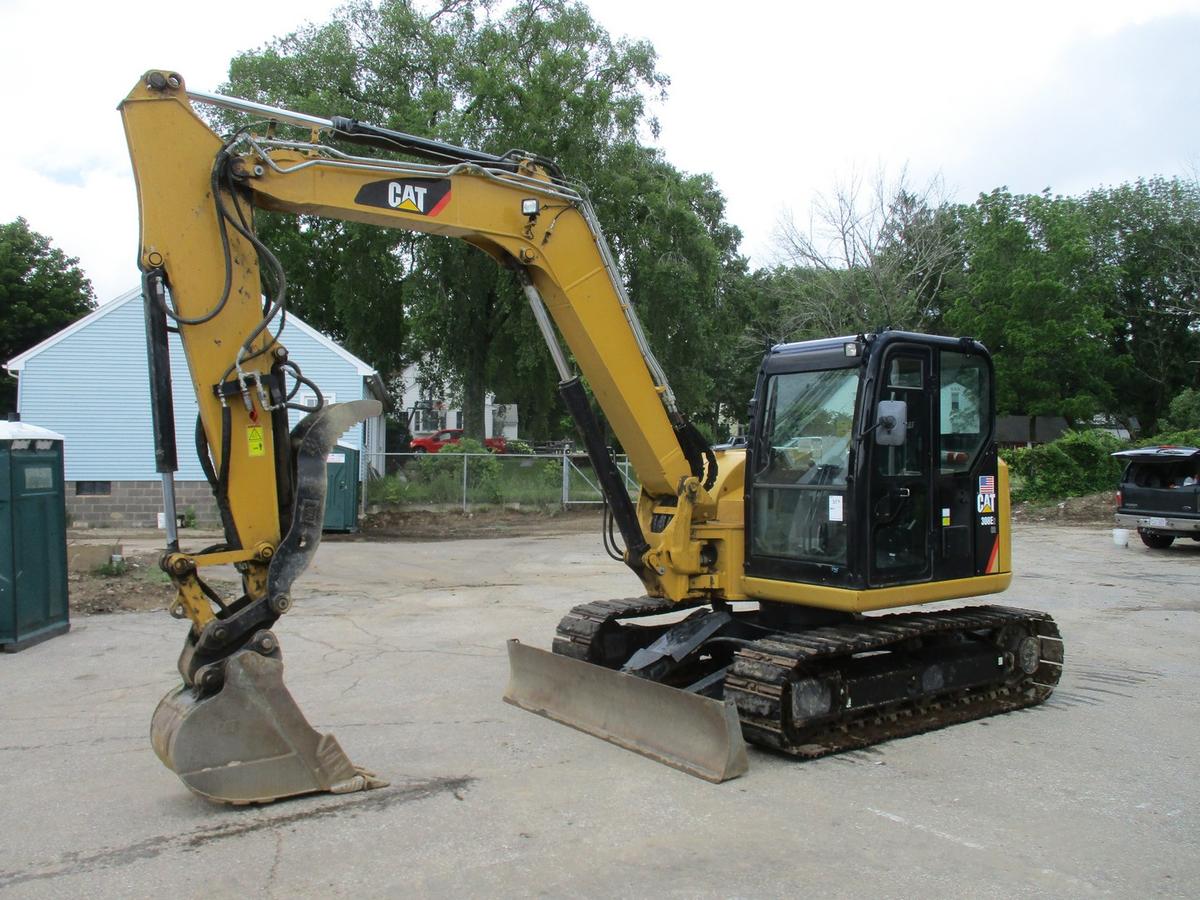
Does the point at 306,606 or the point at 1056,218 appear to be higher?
the point at 1056,218

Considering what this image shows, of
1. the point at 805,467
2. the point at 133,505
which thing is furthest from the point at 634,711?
the point at 133,505

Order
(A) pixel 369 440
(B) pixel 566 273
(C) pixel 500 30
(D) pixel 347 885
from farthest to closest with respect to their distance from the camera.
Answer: (C) pixel 500 30, (A) pixel 369 440, (B) pixel 566 273, (D) pixel 347 885

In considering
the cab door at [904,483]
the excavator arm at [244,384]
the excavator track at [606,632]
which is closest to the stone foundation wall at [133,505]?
the excavator track at [606,632]

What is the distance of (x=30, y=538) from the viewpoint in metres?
9.75

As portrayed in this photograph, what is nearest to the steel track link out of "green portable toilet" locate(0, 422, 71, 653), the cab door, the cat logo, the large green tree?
the cab door

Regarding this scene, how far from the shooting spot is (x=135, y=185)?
515cm

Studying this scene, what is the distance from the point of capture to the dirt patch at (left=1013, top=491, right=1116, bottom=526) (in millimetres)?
23911

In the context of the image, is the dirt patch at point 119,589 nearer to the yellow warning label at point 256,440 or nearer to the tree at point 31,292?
the yellow warning label at point 256,440

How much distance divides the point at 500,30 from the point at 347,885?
3133 cm

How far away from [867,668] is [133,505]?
762 inches

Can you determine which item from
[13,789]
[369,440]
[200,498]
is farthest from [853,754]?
[369,440]

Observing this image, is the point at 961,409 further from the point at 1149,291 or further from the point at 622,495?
the point at 1149,291

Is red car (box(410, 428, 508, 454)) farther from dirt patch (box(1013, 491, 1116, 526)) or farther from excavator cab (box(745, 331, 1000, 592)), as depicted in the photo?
excavator cab (box(745, 331, 1000, 592))

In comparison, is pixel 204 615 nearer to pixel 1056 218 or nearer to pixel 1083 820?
pixel 1083 820
